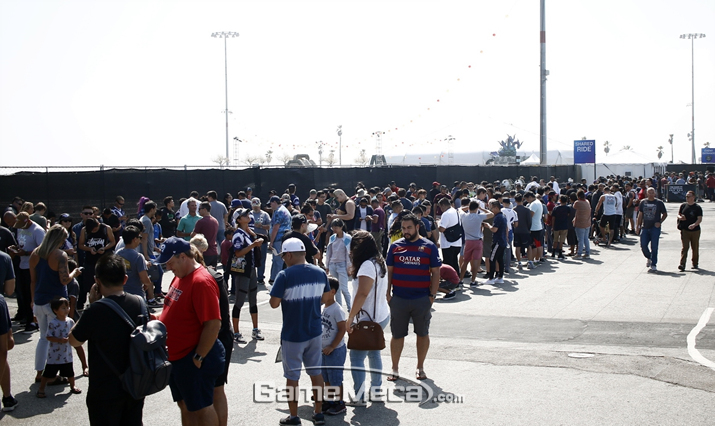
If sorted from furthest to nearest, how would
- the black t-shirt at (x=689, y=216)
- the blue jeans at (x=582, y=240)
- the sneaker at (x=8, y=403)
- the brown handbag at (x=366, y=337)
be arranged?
the blue jeans at (x=582, y=240)
the black t-shirt at (x=689, y=216)
the sneaker at (x=8, y=403)
the brown handbag at (x=366, y=337)

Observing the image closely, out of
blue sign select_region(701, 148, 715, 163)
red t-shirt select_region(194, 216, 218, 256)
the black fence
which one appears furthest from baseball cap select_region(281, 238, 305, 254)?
blue sign select_region(701, 148, 715, 163)

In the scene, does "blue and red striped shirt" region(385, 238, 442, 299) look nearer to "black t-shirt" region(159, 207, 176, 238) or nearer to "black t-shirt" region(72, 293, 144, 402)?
"black t-shirt" region(72, 293, 144, 402)

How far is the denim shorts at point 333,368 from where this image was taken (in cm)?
600

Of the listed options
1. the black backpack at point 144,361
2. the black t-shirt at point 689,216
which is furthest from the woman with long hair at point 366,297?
the black t-shirt at point 689,216

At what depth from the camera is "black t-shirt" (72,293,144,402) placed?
14.2 ft

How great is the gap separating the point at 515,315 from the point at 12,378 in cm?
720

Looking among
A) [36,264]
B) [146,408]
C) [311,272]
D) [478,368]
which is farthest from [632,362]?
[36,264]

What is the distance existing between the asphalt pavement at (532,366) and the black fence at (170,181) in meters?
5.39

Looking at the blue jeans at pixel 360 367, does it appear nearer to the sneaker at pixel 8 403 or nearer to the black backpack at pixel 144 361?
the black backpack at pixel 144 361

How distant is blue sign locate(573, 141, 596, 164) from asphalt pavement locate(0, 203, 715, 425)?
29.0 metres

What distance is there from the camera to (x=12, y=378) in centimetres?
735

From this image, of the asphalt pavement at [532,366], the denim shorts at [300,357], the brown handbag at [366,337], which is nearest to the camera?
the denim shorts at [300,357]

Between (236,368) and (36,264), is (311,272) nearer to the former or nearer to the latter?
(236,368)

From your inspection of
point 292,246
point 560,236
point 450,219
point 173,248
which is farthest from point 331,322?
point 560,236
